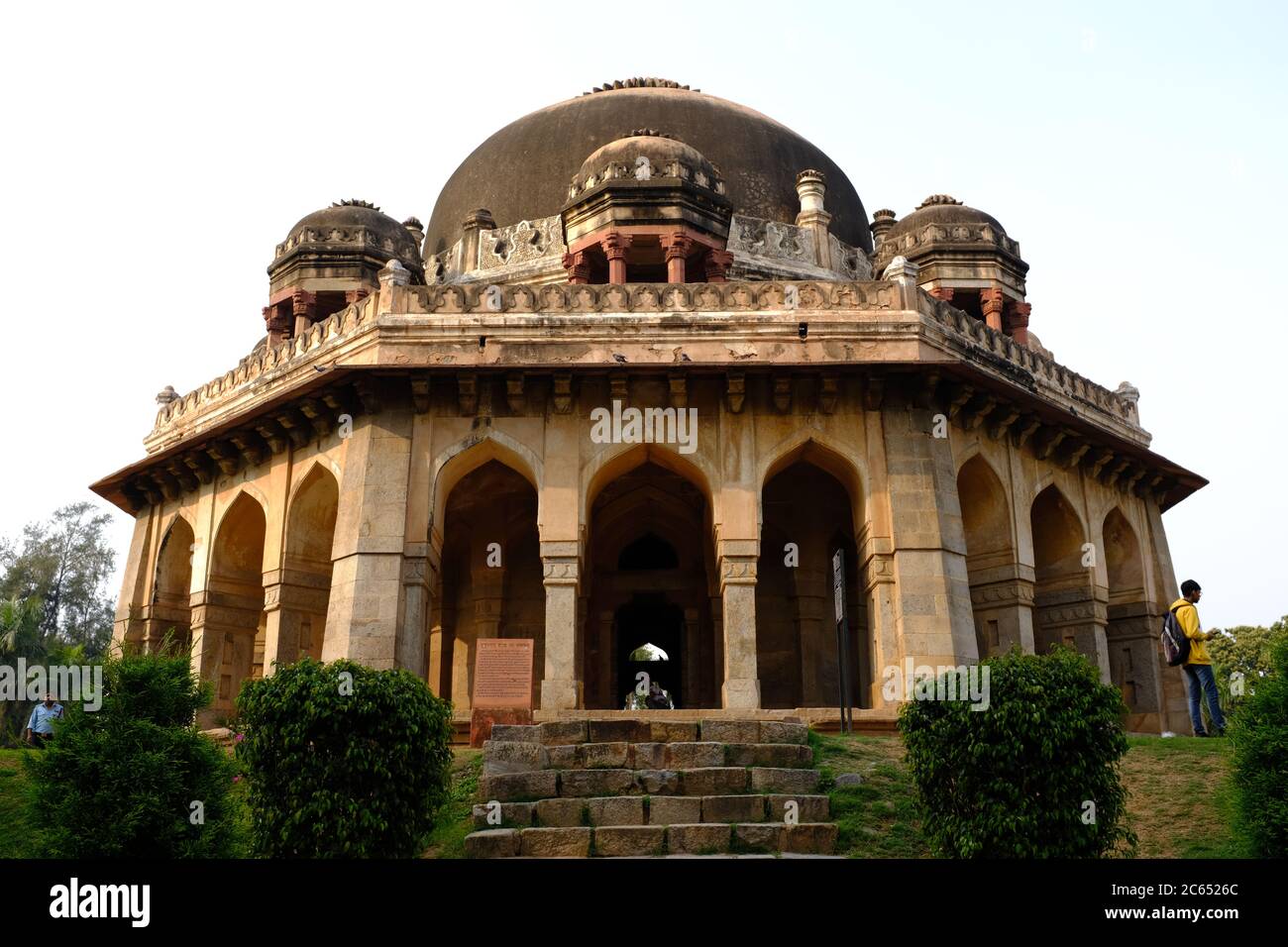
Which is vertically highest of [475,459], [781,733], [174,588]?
[475,459]

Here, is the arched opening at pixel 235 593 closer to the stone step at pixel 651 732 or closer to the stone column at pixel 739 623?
the stone column at pixel 739 623

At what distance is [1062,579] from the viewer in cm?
2014

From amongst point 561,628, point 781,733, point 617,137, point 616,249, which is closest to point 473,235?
point 617,137

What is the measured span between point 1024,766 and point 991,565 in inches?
390

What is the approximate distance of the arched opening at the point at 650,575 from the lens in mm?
20297

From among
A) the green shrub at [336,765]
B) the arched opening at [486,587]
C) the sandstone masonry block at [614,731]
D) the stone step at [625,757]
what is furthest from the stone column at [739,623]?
the green shrub at [336,765]

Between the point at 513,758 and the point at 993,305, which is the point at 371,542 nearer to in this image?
the point at 513,758

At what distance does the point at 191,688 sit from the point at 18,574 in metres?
30.6

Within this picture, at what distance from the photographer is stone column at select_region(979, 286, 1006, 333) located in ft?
76.4

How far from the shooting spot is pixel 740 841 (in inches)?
392

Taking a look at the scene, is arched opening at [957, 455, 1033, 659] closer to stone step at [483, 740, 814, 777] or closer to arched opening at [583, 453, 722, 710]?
arched opening at [583, 453, 722, 710]

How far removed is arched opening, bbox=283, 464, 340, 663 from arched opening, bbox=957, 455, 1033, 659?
30.9 feet

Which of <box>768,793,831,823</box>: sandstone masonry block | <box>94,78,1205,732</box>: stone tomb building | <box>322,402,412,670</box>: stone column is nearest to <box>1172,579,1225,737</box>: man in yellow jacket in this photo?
<box>94,78,1205,732</box>: stone tomb building
